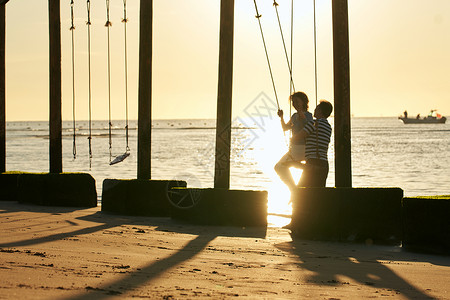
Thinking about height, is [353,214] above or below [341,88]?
below

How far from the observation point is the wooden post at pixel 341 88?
9.29 metres

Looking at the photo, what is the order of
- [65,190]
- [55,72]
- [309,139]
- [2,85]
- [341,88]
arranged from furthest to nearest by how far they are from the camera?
[2,85], [55,72], [65,190], [309,139], [341,88]

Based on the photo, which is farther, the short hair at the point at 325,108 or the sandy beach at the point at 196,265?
the short hair at the point at 325,108

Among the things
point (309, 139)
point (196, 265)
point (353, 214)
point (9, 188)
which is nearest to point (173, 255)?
point (196, 265)

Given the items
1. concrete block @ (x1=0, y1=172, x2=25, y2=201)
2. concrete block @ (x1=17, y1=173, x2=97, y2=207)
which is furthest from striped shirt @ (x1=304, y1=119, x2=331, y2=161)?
concrete block @ (x1=0, y1=172, x2=25, y2=201)

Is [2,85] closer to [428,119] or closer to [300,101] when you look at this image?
[300,101]

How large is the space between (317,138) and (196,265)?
3.54m

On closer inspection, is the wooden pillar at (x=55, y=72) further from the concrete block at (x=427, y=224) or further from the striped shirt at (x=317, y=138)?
the concrete block at (x=427, y=224)

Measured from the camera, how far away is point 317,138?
30.6 ft

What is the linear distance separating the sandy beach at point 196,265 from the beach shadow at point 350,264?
1cm

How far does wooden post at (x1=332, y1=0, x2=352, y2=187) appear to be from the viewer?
9289mm

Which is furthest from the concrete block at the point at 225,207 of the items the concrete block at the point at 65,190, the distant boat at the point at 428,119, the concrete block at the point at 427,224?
the distant boat at the point at 428,119

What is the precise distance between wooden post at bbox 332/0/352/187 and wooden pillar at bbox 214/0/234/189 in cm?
204

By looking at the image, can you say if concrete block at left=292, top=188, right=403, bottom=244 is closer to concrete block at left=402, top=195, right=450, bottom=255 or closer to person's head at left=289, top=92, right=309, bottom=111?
concrete block at left=402, top=195, right=450, bottom=255
